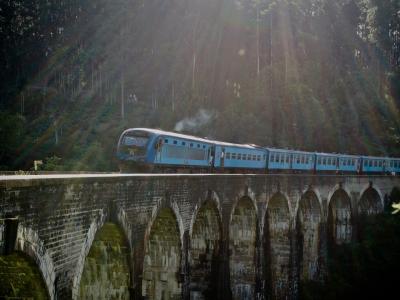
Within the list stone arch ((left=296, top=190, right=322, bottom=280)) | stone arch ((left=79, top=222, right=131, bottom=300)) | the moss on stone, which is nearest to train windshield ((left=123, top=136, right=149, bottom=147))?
stone arch ((left=79, top=222, right=131, bottom=300))

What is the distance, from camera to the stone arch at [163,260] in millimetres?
15500

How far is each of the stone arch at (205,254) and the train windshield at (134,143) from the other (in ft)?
12.1

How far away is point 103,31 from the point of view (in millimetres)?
51250

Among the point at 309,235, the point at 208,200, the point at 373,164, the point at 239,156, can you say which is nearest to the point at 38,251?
the point at 208,200

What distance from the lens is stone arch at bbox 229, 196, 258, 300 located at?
2217 centimetres

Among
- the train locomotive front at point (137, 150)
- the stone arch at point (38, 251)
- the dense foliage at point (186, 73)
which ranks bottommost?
the stone arch at point (38, 251)

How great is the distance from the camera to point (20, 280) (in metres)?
8.82

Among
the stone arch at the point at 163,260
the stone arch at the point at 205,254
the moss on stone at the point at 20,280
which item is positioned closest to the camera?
the moss on stone at the point at 20,280

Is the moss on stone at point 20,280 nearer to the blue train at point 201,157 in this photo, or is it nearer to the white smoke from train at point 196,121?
the blue train at point 201,157

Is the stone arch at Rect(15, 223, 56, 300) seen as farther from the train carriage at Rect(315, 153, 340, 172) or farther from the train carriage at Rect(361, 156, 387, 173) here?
the train carriage at Rect(361, 156, 387, 173)

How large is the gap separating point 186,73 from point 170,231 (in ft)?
118

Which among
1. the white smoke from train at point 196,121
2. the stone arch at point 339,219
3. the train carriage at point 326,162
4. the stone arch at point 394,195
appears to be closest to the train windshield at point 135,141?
the train carriage at point 326,162

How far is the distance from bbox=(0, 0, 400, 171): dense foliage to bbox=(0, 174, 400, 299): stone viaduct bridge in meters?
16.1

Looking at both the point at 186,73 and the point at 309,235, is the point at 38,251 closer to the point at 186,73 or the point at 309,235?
the point at 309,235
